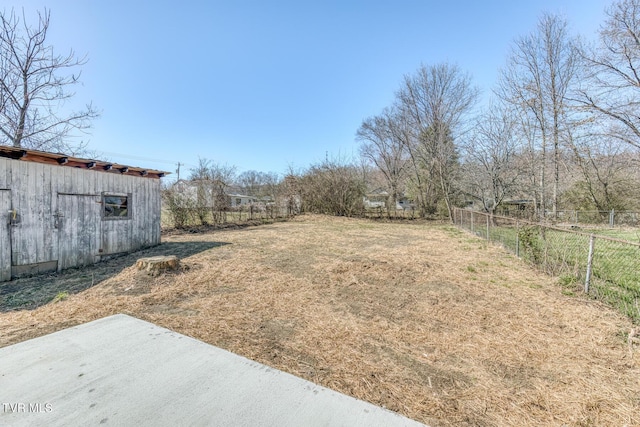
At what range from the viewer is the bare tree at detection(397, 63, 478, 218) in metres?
18.2

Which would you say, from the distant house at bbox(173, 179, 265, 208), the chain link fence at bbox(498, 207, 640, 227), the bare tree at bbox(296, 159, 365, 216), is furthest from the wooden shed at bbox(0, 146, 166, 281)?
the chain link fence at bbox(498, 207, 640, 227)

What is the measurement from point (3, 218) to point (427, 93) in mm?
22128

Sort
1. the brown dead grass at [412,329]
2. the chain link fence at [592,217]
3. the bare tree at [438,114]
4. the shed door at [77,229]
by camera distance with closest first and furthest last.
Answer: the brown dead grass at [412,329], the shed door at [77,229], the chain link fence at [592,217], the bare tree at [438,114]

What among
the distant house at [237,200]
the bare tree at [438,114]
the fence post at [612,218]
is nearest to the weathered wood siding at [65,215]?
the distant house at [237,200]

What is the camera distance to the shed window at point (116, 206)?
253 inches

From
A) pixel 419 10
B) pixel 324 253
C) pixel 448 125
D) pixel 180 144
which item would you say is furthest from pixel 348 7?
pixel 180 144

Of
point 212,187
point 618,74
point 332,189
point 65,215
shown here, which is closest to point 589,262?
point 618,74

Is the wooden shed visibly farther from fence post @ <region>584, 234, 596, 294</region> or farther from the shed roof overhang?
fence post @ <region>584, 234, 596, 294</region>

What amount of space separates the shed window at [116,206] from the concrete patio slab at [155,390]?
4933 millimetres

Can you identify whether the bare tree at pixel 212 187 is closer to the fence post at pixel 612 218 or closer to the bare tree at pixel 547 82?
the bare tree at pixel 547 82

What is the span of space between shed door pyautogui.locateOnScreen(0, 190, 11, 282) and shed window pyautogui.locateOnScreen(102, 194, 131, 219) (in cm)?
168

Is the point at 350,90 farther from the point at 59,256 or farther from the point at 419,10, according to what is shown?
the point at 59,256

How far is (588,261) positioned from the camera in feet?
12.5

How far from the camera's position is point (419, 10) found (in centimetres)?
908
